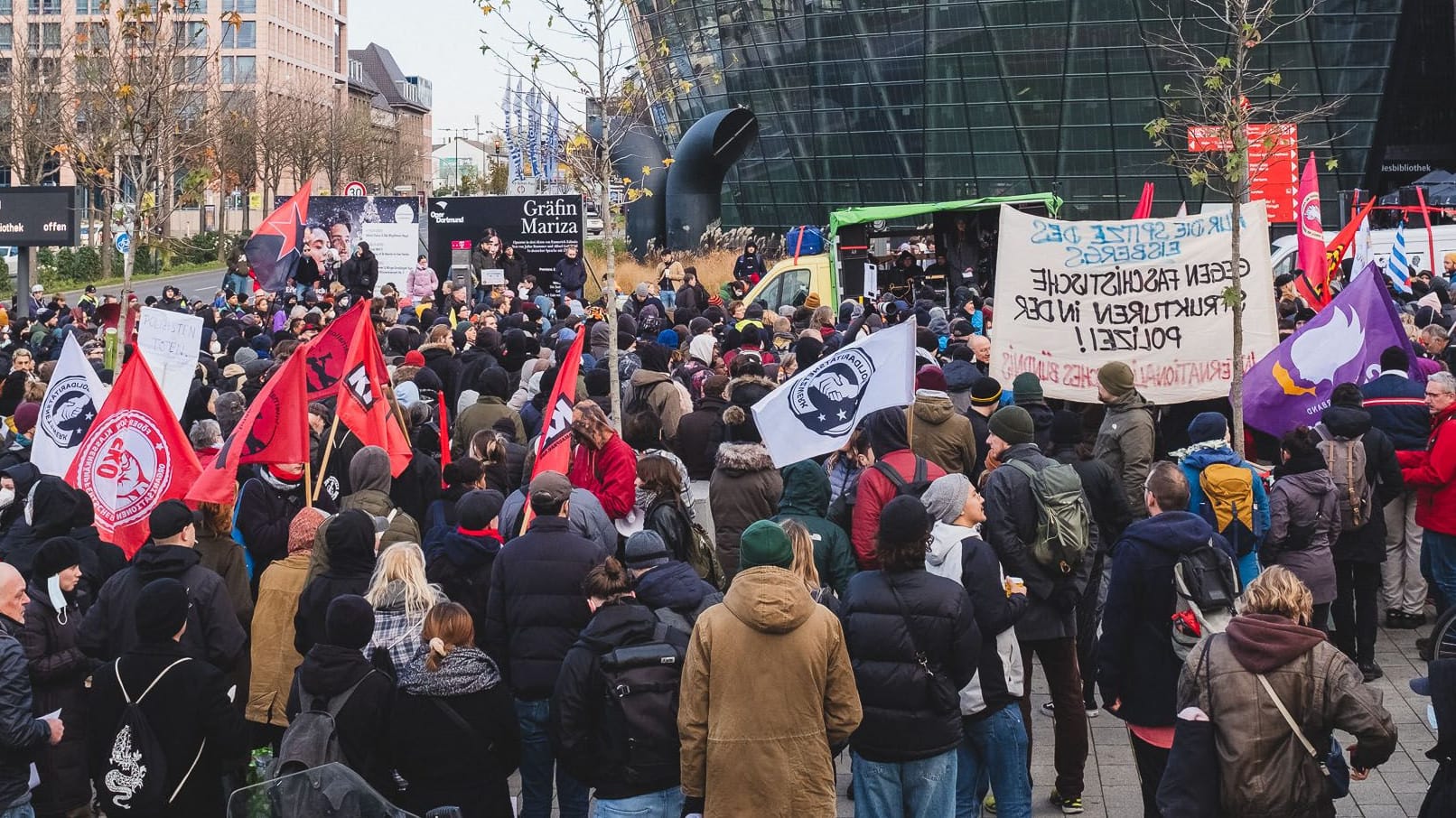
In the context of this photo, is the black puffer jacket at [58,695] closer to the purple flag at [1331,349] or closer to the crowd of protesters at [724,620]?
the crowd of protesters at [724,620]

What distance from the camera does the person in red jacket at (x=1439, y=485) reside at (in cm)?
956

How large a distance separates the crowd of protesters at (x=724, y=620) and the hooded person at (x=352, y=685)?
0.04 ft

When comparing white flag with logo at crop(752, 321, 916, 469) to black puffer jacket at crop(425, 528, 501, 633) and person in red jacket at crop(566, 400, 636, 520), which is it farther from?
black puffer jacket at crop(425, 528, 501, 633)

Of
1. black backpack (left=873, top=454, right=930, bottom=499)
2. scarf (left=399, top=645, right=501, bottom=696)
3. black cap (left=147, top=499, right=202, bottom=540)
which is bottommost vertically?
scarf (left=399, top=645, right=501, bottom=696)

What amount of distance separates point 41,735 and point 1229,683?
448 cm

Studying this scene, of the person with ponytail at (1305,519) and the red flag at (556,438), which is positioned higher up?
the red flag at (556,438)

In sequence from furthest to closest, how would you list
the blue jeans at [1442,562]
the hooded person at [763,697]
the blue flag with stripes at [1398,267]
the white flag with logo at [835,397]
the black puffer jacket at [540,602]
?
1. the blue flag with stripes at [1398,267]
2. the blue jeans at [1442,562]
3. the white flag with logo at [835,397]
4. the black puffer jacket at [540,602]
5. the hooded person at [763,697]

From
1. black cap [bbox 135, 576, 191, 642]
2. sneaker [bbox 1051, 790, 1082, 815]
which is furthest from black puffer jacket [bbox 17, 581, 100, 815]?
sneaker [bbox 1051, 790, 1082, 815]

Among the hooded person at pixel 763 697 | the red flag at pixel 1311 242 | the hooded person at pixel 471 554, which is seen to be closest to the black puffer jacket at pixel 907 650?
the hooded person at pixel 763 697

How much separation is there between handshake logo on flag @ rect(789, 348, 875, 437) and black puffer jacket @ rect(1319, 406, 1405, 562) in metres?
3.00

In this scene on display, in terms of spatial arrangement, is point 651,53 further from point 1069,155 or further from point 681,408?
point 1069,155

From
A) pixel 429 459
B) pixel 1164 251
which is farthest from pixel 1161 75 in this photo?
pixel 429 459

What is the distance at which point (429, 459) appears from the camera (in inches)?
388

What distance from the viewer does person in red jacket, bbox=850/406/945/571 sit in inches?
301
